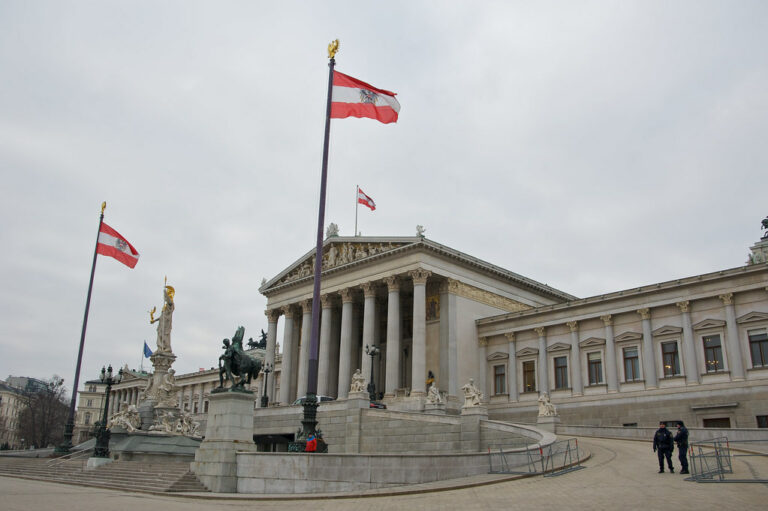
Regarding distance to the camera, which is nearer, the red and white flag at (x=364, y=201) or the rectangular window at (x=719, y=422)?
the rectangular window at (x=719, y=422)

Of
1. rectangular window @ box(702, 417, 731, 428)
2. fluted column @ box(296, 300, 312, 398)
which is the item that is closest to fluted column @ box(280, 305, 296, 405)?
fluted column @ box(296, 300, 312, 398)

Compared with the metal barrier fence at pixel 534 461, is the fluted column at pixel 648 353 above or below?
above

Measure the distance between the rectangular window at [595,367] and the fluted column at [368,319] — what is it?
16578 mm

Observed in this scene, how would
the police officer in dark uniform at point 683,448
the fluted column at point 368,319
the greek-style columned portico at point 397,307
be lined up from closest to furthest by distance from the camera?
the police officer in dark uniform at point 683,448 < the greek-style columned portico at point 397,307 < the fluted column at point 368,319

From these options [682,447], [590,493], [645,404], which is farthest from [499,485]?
[645,404]

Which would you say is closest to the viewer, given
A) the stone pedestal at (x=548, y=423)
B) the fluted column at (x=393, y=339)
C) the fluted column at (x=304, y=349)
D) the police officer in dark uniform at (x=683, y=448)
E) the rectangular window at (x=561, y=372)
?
the police officer in dark uniform at (x=683, y=448)

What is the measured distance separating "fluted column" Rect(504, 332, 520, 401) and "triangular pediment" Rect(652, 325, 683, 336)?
1147 centimetres

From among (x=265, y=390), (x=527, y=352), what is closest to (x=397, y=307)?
(x=527, y=352)

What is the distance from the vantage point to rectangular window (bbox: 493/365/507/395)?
51812 millimetres

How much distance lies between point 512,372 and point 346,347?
13676 mm

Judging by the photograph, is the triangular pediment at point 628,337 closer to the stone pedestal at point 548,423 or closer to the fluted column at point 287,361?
the stone pedestal at point 548,423

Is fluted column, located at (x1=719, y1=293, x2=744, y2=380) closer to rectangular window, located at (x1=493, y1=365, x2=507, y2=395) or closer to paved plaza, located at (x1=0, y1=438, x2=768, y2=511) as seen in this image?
rectangular window, located at (x1=493, y1=365, x2=507, y2=395)

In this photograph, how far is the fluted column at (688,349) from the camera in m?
40.3

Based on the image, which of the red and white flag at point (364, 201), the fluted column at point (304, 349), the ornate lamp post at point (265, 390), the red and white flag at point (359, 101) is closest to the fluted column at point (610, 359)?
the red and white flag at point (364, 201)
